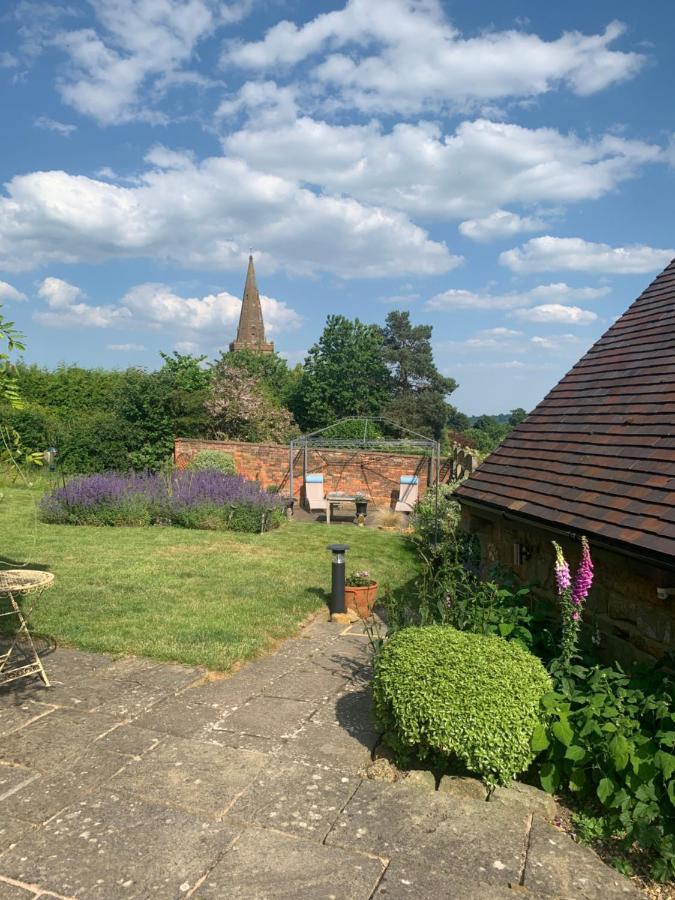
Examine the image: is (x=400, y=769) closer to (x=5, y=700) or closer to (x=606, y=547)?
(x=606, y=547)

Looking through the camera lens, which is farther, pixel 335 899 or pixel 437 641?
pixel 437 641

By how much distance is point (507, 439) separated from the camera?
7.35 m

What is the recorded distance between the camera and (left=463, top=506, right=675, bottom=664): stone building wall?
397 cm

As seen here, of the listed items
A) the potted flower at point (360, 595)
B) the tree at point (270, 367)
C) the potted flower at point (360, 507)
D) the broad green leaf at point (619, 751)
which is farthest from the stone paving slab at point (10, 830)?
the tree at point (270, 367)

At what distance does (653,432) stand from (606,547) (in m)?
1.33

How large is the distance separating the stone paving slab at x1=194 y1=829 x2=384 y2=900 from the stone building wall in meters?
2.32

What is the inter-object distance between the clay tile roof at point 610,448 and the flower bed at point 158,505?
293 inches

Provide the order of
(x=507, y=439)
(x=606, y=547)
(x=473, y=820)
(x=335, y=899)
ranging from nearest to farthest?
(x=335, y=899) → (x=473, y=820) → (x=606, y=547) → (x=507, y=439)

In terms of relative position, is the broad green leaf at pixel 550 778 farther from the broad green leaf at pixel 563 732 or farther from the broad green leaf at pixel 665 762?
the broad green leaf at pixel 665 762

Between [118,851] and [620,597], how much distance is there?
355cm

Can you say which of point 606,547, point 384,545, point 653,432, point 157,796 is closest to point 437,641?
point 606,547

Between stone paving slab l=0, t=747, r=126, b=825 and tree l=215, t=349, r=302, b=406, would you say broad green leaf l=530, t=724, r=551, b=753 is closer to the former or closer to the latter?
stone paving slab l=0, t=747, r=126, b=825

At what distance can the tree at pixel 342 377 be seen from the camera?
4231 cm

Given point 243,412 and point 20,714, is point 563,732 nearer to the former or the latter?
point 20,714
